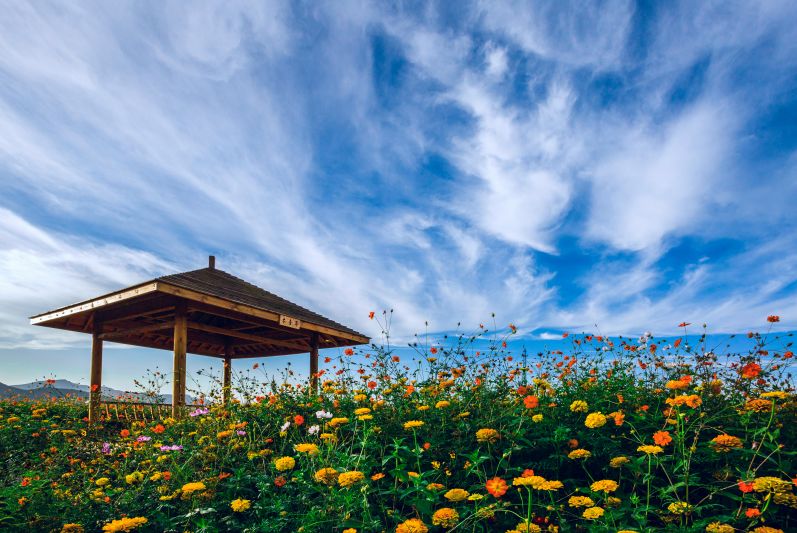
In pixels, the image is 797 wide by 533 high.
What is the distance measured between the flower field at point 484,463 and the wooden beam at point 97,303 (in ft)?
12.3

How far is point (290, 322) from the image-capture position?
1027 cm

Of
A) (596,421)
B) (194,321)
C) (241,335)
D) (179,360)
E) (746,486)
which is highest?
(194,321)

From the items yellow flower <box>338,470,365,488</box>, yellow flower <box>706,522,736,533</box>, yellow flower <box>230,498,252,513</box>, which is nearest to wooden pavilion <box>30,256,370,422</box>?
yellow flower <box>230,498,252,513</box>

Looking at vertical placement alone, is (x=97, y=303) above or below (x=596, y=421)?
above

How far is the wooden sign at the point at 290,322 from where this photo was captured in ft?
33.0

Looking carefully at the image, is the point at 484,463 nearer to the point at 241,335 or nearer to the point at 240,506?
the point at 240,506

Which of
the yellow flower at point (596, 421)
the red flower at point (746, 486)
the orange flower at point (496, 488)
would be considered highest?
the yellow flower at point (596, 421)

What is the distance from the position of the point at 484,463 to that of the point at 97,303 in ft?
29.4

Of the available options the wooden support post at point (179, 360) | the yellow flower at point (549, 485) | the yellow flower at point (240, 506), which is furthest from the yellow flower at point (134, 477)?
the wooden support post at point (179, 360)

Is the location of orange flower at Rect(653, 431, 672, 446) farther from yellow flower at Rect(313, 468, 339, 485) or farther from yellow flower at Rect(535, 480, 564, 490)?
yellow flower at Rect(313, 468, 339, 485)

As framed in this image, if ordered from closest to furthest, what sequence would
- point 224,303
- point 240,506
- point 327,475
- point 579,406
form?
point 327,475 → point 240,506 → point 579,406 → point 224,303

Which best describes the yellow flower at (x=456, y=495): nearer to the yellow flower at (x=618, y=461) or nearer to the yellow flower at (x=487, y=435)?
the yellow flower at (x=487, y=435)

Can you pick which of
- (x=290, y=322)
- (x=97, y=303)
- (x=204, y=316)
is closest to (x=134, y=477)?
(x=290, y=322)

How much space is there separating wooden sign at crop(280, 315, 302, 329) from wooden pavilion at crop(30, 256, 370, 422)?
2 cm
